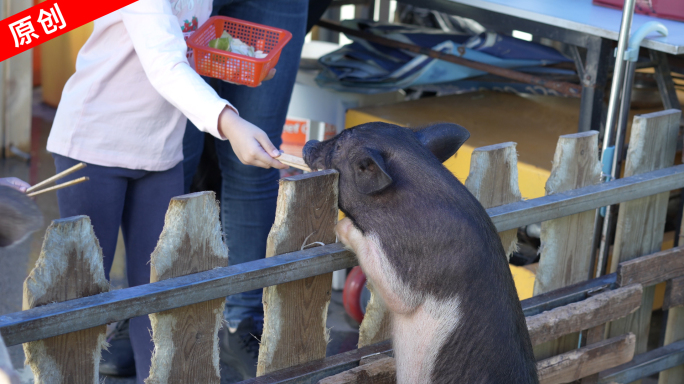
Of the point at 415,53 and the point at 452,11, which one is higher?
the point at 452,11

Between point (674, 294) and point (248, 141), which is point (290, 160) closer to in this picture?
point (248, 141)

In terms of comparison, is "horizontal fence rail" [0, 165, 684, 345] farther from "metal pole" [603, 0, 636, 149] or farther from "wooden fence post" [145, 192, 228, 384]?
"metal pole" [603, 0, 636, 149]

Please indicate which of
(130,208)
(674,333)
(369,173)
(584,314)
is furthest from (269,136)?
(674,333)

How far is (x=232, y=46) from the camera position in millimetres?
2088

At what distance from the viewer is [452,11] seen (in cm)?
295

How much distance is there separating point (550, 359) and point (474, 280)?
0.71 meters

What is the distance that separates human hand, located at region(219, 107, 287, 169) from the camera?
65.0 inches

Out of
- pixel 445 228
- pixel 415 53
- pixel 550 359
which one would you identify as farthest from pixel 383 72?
pixel 445 228

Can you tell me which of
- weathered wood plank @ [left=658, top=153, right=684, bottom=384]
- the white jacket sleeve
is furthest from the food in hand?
weathered wood plank @ [left=658, top=153, right=684, bottom=384]

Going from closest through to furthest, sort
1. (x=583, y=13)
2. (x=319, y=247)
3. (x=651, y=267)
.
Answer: (x=319, y=247) → (x=651, y=267) → (x=583, y=13)

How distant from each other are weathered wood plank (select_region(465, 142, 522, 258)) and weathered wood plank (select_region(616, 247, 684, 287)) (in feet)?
1.42

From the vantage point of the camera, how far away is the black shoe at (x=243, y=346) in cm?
261

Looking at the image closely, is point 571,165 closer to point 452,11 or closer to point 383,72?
point 452,11

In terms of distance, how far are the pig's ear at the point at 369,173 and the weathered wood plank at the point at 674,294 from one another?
134 centimetres
